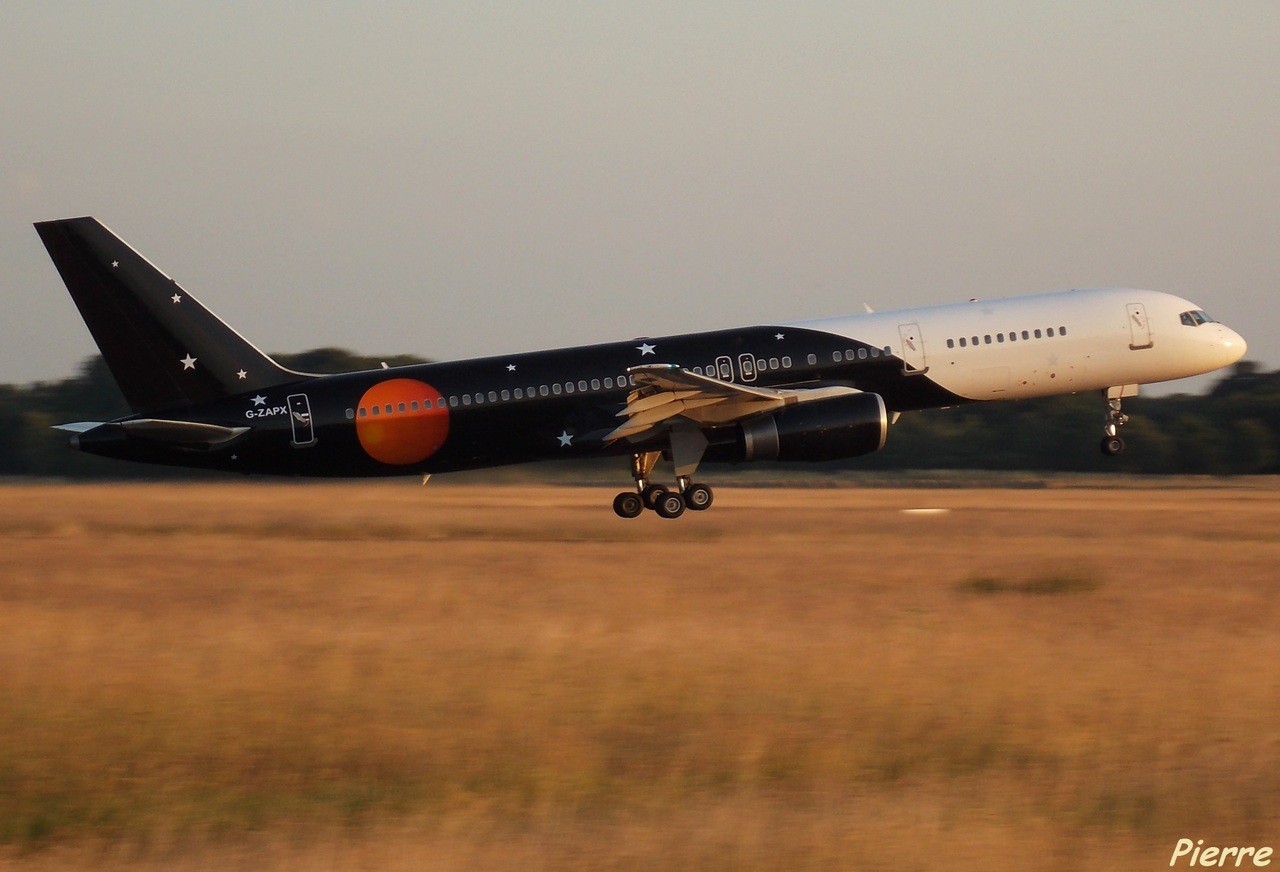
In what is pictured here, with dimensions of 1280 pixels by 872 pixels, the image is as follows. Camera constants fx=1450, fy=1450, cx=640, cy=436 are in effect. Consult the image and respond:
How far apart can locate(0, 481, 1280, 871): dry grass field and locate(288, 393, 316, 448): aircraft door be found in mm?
3343

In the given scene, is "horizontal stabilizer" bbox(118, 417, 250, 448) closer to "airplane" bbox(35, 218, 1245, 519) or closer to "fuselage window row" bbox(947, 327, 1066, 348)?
"airplane" bbox(35, 218, 1245, 519)

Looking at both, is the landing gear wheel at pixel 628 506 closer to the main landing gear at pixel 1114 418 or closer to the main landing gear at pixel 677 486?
the main landing gear at pixel 677 486

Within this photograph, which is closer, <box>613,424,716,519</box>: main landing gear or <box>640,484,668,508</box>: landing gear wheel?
<box>613,424,716,519</box>: main landing gear

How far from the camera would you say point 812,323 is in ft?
96.0

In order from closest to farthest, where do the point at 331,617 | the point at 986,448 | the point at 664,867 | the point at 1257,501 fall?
the point at 664,867
the point at 331,617
the point at 1257,501
the point at 986,448

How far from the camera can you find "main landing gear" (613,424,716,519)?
28578 mm

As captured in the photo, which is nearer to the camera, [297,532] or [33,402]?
[297,532]

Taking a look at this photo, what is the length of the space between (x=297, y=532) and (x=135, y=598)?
10.8 m

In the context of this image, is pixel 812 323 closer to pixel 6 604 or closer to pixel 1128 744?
pixel 6 604

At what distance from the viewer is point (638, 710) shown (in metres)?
12.2

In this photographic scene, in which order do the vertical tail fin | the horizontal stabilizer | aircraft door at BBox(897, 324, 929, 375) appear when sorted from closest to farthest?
the horizontal stabilizer, the vertical tail fin, aircraft door at BBox(897, 324, 929, 375)

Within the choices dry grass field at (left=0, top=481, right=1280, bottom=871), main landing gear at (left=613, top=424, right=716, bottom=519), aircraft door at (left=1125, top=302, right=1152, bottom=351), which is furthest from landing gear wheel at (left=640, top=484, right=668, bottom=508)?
aircraft door at (left=1125, top=302, right=1152, bottom=351)

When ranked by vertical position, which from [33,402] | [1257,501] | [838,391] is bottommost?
[1257,501]

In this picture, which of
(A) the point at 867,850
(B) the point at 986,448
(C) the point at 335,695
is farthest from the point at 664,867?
(B) the point at 986,448
